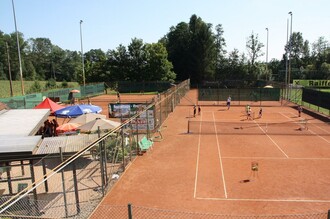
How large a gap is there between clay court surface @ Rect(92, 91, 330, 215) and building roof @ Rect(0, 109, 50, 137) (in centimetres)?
479

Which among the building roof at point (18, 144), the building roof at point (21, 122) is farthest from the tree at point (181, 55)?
the building roof at point (18, 144)

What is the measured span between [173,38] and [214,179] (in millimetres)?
70530

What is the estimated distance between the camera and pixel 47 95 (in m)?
43.0

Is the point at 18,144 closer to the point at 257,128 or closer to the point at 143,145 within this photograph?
the point at 143,145

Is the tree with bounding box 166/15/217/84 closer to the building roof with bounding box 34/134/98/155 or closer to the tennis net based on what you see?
the tennis net

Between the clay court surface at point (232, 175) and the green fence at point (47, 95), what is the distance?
20037 millimetres

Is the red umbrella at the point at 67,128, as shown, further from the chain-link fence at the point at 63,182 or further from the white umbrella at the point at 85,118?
the chain-link fence at the point at 63,182

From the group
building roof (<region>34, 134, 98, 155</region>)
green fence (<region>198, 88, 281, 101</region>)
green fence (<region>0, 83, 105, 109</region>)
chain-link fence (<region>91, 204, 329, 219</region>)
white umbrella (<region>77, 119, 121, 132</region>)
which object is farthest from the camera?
green fence (<region>198, 88, 281, 101</region>)

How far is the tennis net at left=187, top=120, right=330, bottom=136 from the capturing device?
945 inches

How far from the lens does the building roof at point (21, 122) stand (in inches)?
508

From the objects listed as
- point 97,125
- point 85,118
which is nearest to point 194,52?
point 85,118

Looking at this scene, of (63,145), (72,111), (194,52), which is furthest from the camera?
(194,52)

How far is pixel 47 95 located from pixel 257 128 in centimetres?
3113

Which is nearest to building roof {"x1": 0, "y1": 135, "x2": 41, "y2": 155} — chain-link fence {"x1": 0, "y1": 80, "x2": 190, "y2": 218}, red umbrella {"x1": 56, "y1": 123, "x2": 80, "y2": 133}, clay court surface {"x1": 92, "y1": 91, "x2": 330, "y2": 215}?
chain-link fence {"x1": 0, "y1": 80, "x2": 190, "y2": 218}
